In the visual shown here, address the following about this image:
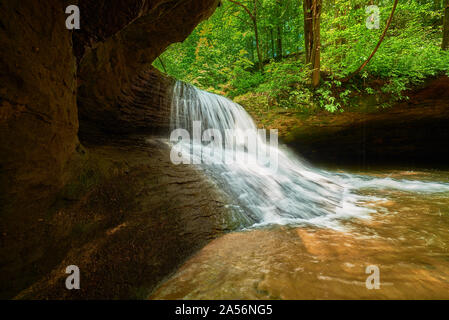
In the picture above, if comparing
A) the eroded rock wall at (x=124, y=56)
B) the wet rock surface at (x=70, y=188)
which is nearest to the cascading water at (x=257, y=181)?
the wet rock surface at (x=70, y=188)

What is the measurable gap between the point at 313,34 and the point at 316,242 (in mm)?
7477

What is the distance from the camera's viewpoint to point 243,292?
143 cm

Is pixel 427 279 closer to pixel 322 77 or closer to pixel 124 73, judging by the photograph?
pixel 124 73

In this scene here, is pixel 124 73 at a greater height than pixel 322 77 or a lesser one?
lesser

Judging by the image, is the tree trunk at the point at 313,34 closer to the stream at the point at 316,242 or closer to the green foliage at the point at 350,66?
the green foliage at the point at 350,66

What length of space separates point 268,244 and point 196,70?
1045 centimetres

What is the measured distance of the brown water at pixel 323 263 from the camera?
55.1 inches

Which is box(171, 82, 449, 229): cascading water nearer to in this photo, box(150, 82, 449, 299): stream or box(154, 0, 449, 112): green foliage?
box(150, 82, 449, 299): stream

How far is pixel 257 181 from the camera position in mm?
4020

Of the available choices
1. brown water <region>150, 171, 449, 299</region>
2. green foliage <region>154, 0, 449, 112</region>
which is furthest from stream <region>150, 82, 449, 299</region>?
green foliage <region>154, 0, 449, 112</region>

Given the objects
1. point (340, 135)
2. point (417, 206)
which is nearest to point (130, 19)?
point (417, 206)

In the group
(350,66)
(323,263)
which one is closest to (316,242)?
(323,263)

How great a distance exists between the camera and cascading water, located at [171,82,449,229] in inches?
129

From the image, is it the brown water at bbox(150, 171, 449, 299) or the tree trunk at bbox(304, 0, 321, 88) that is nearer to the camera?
the brown water at bbox(150, 171, 449, 299)
